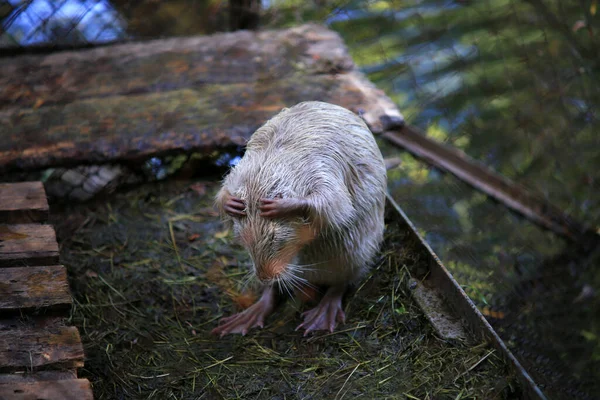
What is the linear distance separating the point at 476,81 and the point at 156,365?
4.29 meters

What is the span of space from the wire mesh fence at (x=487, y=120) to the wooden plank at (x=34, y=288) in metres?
1.41

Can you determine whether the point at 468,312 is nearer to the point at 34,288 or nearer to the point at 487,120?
the point at 34,288

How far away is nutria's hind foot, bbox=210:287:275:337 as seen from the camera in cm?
311

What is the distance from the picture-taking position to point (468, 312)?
112 inches

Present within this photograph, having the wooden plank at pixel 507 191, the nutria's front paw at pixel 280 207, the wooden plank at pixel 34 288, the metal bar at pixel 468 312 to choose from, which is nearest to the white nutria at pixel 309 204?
the nutria's front paw at pixel 280 207

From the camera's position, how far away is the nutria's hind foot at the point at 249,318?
3105mm

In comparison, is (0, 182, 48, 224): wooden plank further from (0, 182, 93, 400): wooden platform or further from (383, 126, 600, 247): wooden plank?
(383, 126, 600, 247): wooden plank

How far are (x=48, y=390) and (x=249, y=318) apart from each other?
1.16 meters

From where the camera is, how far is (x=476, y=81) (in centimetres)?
589

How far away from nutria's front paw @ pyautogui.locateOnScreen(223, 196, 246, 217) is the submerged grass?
80 centimetres

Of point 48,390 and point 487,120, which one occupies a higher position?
point 48,390

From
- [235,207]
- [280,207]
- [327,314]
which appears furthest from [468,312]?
[235,207]

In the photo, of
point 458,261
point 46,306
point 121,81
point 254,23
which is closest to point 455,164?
point 458,261

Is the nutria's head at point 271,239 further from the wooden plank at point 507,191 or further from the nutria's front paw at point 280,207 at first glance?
the wooden plank at point 507,191
